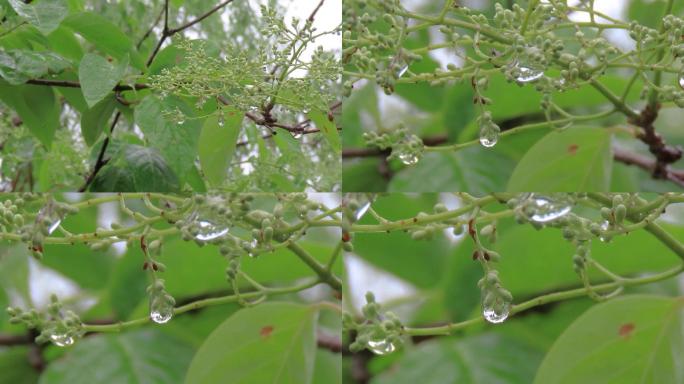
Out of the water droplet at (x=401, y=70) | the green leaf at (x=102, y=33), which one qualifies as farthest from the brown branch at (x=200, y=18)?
the water droplet at (x=401, y=70)

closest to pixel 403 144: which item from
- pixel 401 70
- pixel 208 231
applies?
pixel 401 70

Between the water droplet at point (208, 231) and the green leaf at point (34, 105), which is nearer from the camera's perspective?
the water droplet at point (208, 231)

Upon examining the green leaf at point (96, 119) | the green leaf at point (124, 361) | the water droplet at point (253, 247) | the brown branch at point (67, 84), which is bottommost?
the green leaf at point (124, 361)

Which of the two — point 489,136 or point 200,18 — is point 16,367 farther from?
point 489,136

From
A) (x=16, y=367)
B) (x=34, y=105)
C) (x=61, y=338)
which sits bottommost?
(x=16, y=367)

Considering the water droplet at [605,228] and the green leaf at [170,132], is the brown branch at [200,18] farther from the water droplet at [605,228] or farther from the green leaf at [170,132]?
the water droplet at [605,228]

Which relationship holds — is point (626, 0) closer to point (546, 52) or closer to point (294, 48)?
point (546, 52)

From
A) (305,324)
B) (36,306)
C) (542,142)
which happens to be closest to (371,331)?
(305,324)
